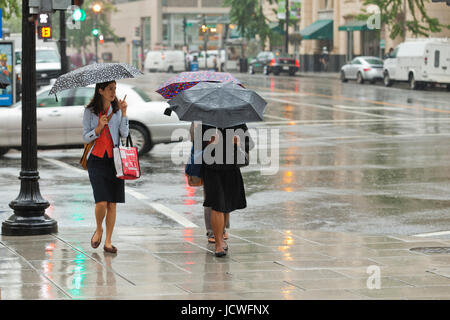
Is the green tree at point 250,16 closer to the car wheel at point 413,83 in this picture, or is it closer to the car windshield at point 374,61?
the car windshield at point 374,61

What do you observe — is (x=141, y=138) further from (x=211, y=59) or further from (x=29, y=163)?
(x=211, y=59)

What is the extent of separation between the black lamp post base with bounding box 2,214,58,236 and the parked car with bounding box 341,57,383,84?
41.9 meters

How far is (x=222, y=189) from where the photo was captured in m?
9.66

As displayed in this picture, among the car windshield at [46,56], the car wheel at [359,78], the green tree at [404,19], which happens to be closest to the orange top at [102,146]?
the car windshield at [46,56]

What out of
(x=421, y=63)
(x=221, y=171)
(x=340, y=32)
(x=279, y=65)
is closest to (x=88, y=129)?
(x=221, y=171)

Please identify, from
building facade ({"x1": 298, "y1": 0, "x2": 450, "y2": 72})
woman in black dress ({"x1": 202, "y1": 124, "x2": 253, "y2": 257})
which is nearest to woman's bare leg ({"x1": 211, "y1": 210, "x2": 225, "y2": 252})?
woman in black dress ({"x1": 202, "y1": 124, "x2": 253, "y2": 257})

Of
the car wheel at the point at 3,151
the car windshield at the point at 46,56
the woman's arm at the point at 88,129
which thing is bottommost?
the car wheel at the point at 3,151

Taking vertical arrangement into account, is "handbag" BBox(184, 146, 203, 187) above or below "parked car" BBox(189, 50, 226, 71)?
below

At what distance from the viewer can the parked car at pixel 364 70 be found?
5119cm

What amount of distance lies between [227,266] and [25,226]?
2609mm

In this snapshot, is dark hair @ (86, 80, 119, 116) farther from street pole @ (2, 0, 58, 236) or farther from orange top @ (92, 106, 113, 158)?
street pole @ (2, 0, 58, 236)

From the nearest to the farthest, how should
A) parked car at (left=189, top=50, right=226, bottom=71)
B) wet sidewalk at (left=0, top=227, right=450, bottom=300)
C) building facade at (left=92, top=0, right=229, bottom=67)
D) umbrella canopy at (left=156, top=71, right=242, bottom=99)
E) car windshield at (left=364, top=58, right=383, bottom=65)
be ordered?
wet sidewalk at (left=0, top=227, right=450, bottom=300) < umbrella canopy at (left=156, top=71, right=242, bottom=99) < car windshield at (left=364, top=58, right=383, bottom=65) < parked car at (left=189, top=50, right=226, bottom=71) < building facade at (left=92, top=0, right=229, bottom=67)

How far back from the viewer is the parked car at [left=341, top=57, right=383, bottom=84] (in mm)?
51188
